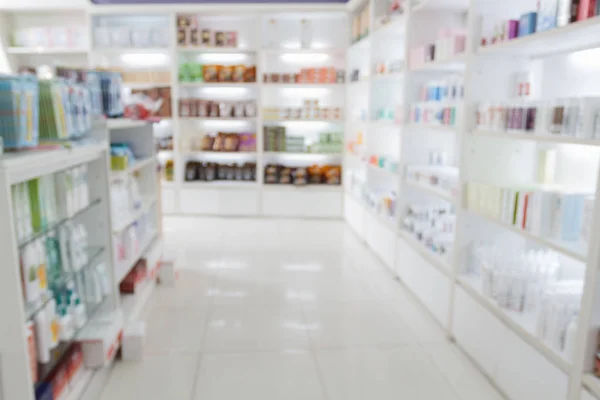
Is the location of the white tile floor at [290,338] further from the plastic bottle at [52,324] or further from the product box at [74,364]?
the plastic bottle at [52,324]

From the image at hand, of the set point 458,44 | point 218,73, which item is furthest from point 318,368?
point 218,73

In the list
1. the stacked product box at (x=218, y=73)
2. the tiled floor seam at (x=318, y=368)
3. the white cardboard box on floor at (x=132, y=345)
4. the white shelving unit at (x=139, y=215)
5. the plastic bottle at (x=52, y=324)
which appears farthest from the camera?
the stacked product box at (x=218, y=73)

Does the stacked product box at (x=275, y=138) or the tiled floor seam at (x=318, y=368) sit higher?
the stacked product box at (x=275, y=138)

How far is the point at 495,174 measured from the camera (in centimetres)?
311

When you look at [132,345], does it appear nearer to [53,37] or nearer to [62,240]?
[62,240]

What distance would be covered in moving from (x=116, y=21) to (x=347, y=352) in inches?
236

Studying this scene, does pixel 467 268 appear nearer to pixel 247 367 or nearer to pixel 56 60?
pixel 247 367

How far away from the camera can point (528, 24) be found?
2480 millimetres

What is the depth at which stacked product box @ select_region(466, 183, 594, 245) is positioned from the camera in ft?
7.39

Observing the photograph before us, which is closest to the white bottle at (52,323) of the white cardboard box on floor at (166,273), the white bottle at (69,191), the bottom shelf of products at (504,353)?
the white bottle at (69,191)

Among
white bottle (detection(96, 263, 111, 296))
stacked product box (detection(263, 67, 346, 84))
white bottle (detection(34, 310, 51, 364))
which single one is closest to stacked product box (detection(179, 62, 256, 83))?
stacked product box (detection(263, 67, 346, 84))

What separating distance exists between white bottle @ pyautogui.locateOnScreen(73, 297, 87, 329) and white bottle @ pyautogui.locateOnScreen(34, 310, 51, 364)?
0.39m

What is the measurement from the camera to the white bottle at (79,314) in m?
2.49

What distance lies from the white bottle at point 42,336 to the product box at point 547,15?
266 cm
